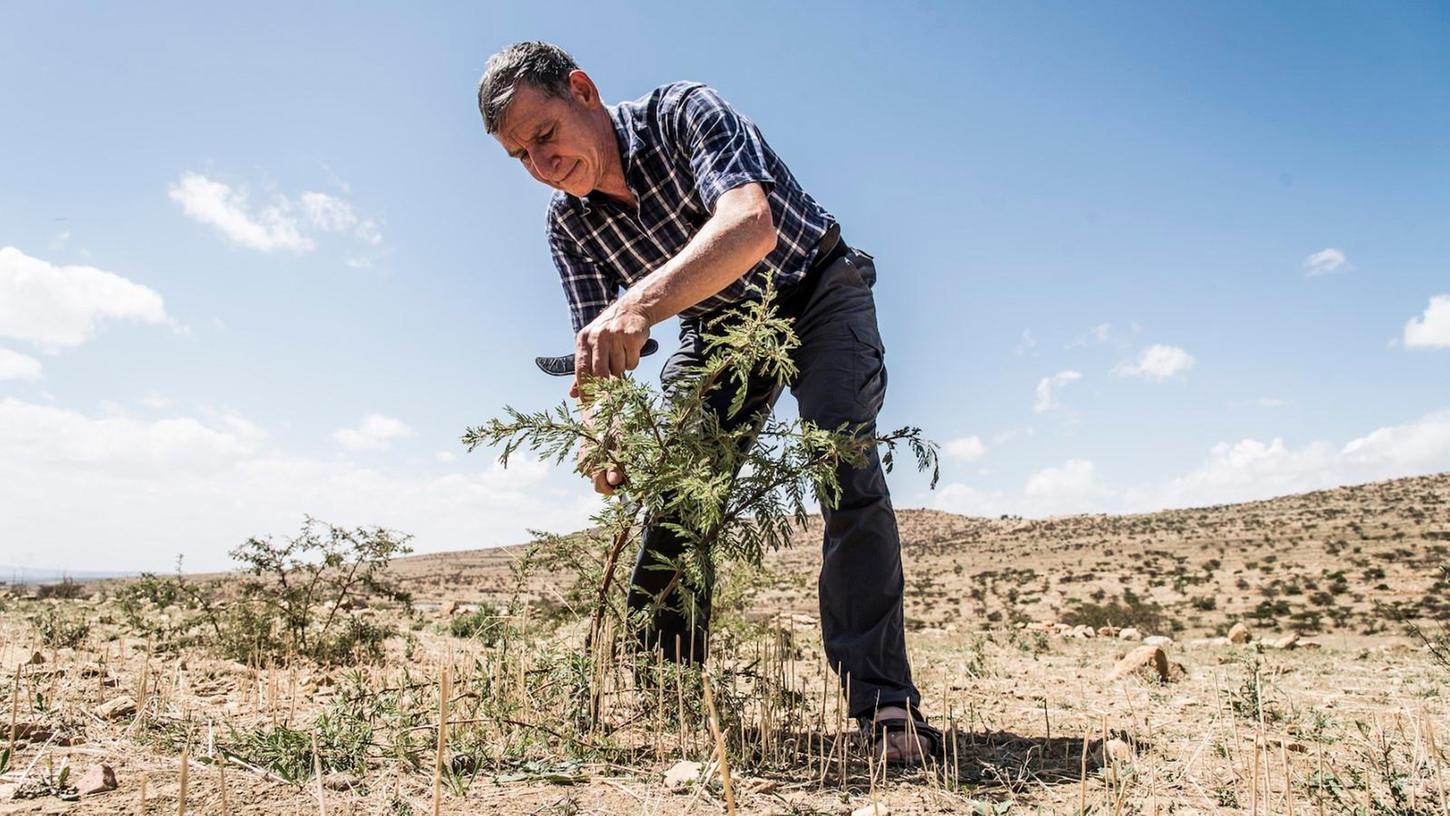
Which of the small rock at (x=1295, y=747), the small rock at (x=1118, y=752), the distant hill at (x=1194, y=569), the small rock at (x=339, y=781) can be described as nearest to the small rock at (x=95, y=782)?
the small rock at (x=339, y=781)

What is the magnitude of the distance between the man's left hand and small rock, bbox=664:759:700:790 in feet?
3.35

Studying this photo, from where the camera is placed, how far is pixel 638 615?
252 cm

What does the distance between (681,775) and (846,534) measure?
965mm

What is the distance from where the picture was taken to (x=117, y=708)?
3.09 m

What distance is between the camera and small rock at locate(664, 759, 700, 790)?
6.85 ft

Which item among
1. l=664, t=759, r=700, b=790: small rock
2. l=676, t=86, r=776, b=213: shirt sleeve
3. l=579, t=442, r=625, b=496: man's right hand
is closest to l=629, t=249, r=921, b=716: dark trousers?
l=579, t=442, r=625, b=496: man's right hand

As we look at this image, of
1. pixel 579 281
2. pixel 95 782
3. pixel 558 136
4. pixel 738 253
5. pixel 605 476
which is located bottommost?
pixel 95 782

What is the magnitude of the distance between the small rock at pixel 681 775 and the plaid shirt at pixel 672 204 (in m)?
1.35

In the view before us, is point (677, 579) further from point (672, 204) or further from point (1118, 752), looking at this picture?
point (1118, 752)

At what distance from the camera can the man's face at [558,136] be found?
263 cm

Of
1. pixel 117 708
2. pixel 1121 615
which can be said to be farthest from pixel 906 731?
pixel 1121 615

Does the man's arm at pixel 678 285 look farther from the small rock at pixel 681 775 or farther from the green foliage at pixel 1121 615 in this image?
the green foliage at pixel 1121 615

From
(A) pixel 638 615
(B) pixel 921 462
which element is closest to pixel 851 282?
(B) pixel 921 462

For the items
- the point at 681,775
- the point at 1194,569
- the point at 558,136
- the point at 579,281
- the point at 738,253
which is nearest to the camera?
the point at 681,775
